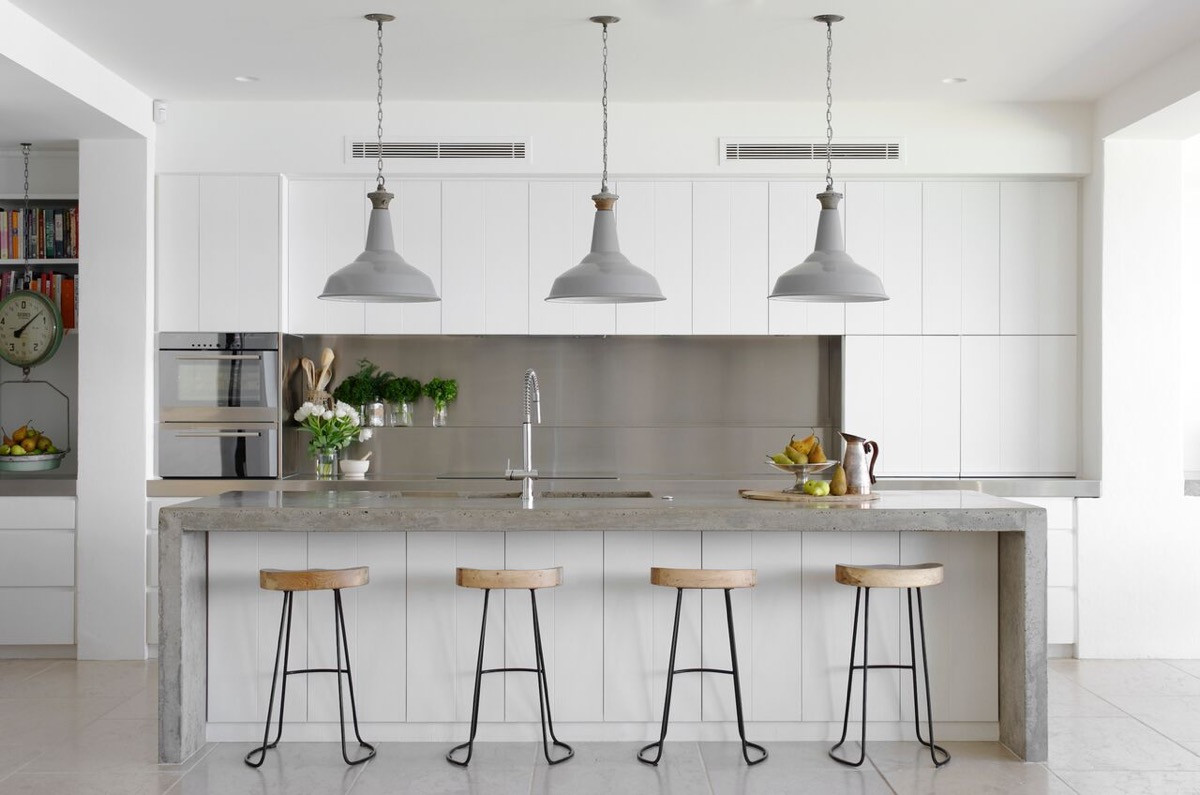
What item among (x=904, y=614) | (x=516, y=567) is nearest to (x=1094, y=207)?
(x=904, y=614)

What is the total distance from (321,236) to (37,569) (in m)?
2.21

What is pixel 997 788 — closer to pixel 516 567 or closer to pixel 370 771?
pixel 516 567

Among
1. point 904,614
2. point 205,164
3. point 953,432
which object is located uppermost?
point 205,164

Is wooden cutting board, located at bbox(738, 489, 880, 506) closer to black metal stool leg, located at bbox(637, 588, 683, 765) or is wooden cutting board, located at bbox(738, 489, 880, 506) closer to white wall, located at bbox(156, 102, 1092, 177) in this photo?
black metal stool leg, located at bbox(637, 588, 683, 765)

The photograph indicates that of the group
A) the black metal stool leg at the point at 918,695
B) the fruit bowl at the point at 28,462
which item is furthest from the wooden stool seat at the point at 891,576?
the fruit bowl at the point at 28,462

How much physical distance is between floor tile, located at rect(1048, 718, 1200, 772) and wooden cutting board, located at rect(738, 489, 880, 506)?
113 centimetres

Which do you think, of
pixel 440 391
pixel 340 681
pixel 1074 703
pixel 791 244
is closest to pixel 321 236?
pixel 440 391

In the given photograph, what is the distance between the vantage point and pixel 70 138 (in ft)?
17.3

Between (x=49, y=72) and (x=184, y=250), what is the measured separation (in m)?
1.25

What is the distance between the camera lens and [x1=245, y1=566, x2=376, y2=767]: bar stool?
362cm

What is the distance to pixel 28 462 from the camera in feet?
17.6

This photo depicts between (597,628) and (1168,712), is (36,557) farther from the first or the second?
(1168,712)

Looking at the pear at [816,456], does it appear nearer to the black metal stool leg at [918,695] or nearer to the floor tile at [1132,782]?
the black metal stool leg at [918,695]

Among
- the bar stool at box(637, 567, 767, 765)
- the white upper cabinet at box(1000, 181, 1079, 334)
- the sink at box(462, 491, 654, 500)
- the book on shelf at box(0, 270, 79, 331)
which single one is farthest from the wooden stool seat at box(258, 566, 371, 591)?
the white upper cabinet at box(1000, 181, 1079, 334)
